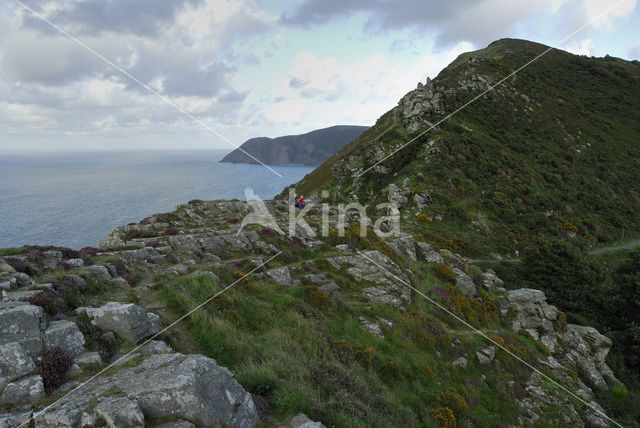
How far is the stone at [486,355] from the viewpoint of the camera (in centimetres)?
1758

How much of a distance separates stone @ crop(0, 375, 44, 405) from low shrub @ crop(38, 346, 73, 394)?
0.19 metres

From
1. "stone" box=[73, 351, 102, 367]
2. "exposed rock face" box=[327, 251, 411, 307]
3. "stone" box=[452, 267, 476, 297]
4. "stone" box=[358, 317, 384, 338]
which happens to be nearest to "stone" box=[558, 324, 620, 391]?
"stone" box=[452, 267, 476, 297]

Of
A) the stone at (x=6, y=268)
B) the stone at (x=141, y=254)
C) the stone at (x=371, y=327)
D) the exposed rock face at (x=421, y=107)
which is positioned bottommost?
the stone at (x=371, y=327)

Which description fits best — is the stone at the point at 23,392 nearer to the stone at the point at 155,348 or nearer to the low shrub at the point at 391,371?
the stone at the point at 155,348

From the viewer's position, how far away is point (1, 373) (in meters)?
6.60

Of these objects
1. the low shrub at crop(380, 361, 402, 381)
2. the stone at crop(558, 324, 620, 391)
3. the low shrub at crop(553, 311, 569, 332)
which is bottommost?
the stone at crop(558, 324, 620, 391)

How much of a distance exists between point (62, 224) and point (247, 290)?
6819cm

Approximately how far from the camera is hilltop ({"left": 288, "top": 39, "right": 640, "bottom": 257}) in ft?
148

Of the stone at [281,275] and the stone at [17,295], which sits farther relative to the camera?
the stone at [281,275]

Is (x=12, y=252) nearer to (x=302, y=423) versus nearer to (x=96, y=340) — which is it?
(x=96, y=340)

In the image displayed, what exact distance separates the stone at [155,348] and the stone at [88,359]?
43.4 inches

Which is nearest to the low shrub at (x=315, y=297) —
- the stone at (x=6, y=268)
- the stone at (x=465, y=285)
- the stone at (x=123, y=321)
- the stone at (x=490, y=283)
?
the stone at (x=123, y=321)

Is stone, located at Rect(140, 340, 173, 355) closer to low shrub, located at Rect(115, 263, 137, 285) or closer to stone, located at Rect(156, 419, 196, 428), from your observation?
stone, located at Rect(156, 419, 196, 428)

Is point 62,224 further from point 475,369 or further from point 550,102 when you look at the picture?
point 550,102
